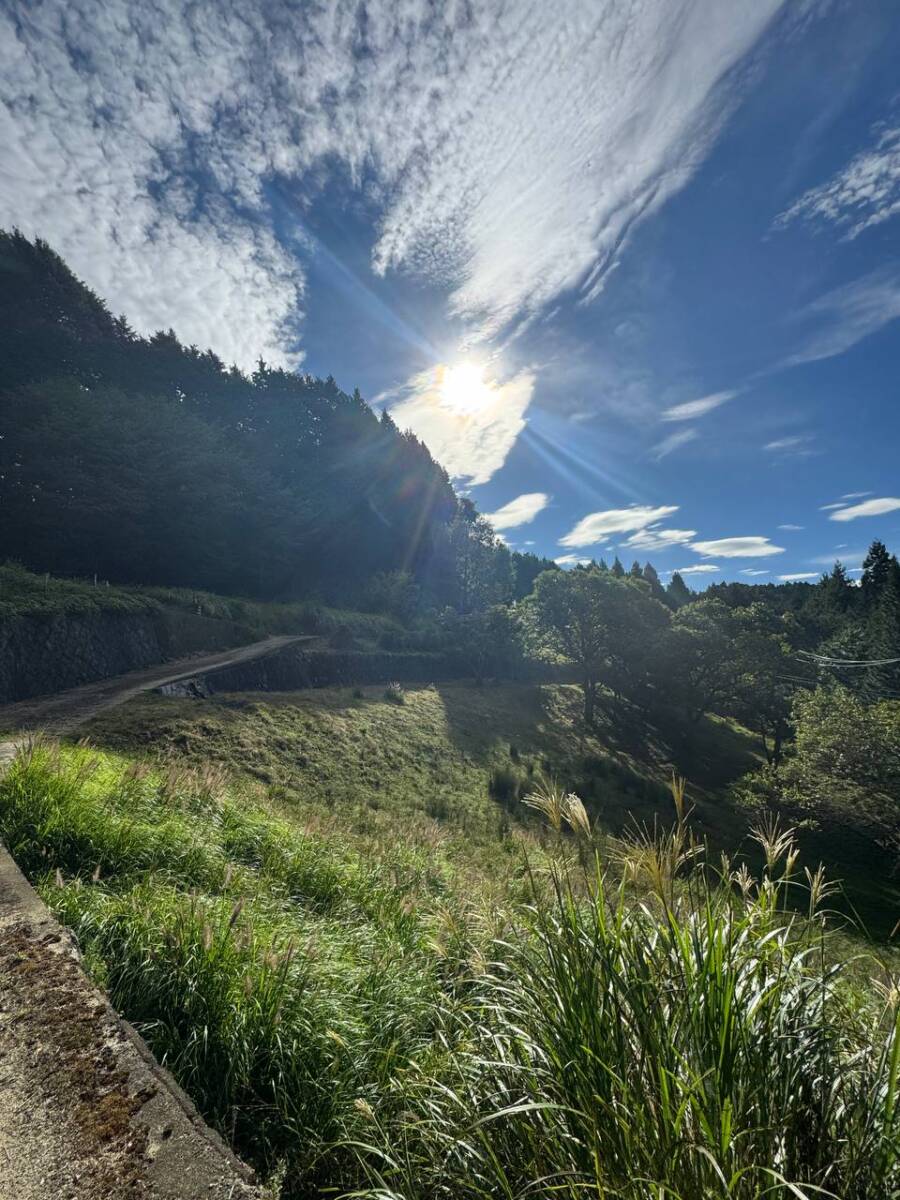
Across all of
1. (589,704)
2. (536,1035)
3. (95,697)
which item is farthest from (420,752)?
(589,704)

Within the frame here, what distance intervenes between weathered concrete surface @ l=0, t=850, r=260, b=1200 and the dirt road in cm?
510

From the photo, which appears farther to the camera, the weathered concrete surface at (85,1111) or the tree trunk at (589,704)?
the tree trunk at (589,704)

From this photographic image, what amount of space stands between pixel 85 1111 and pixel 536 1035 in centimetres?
185

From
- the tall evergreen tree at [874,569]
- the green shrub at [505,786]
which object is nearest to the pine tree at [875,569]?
the tall evergreen tree at [874,569]

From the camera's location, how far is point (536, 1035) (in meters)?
2.34

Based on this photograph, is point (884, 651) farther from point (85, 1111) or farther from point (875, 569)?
point (85, 1111)

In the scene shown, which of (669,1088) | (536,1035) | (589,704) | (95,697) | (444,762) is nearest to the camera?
(669,1088)

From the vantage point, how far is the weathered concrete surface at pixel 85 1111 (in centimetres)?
144

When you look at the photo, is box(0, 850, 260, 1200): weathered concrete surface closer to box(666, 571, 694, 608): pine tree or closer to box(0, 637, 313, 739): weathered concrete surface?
box(0, 637, 313, 739): weathered concrete surface

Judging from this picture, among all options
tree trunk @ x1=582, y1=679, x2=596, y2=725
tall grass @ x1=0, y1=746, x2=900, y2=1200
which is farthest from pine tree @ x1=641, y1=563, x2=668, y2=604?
tall grass @ x1=0, y1=746, x2=900, y2=1200

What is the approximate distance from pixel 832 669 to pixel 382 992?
160 ft

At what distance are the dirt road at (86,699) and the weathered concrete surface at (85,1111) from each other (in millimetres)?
5101

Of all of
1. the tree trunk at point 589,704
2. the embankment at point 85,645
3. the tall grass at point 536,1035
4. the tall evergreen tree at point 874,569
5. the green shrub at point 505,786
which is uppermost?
the tall evergreen tree at point 874,569

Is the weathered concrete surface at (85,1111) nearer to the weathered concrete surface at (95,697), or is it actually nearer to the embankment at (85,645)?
the weathered concrete surface at (95,697)
